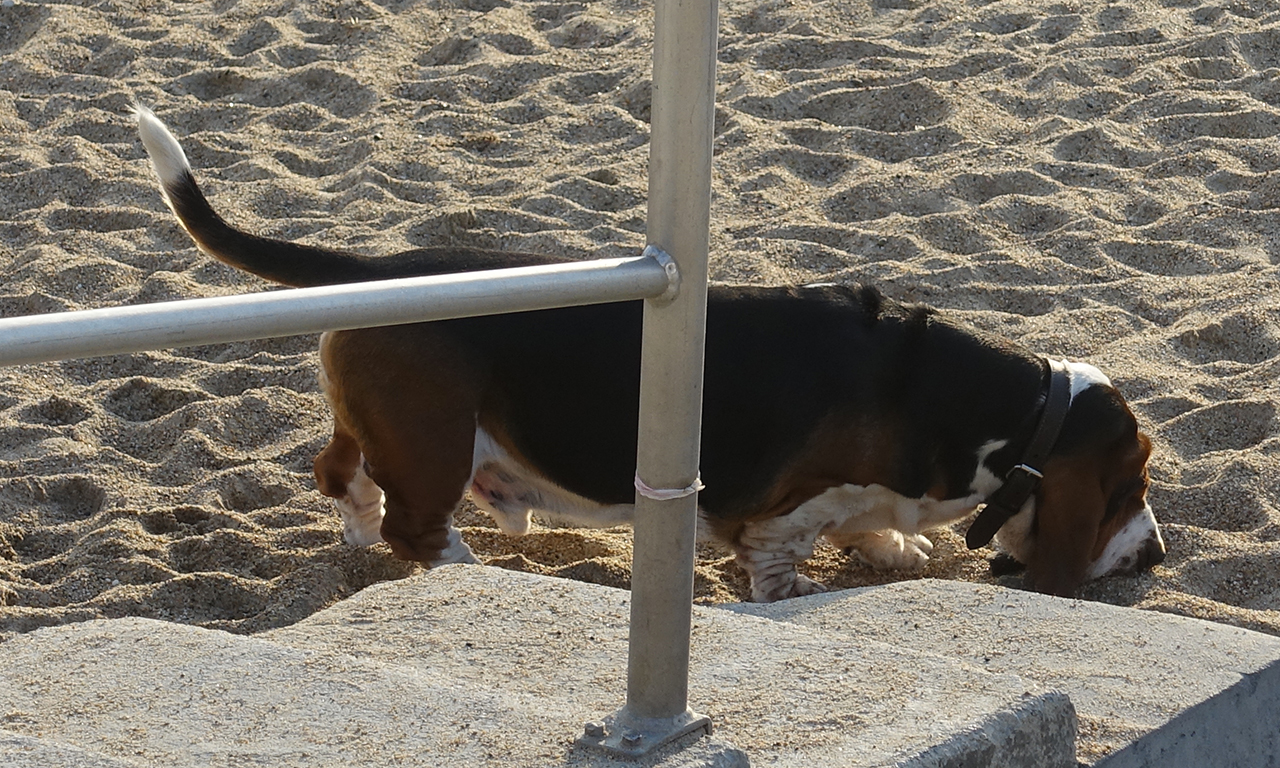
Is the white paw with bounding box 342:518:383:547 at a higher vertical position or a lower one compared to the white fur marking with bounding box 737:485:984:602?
lower

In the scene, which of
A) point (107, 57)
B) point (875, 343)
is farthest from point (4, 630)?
point (107, 57)

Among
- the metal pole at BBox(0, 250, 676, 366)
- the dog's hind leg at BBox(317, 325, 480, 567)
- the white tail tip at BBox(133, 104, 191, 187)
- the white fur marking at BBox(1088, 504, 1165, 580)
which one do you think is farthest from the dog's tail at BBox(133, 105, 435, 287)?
the metal pole at BBox(0, 250, 676, 366)

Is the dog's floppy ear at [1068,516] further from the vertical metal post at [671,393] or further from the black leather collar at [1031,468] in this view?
the vertical metal post at [671,393]

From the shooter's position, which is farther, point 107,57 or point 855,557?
point 107,57

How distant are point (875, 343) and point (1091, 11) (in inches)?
154

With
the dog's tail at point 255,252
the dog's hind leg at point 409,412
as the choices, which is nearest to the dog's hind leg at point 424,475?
the dog's hind leg at point 409,412

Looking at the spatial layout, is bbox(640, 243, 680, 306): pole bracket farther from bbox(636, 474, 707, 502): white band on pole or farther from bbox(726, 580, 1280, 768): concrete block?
bbox(726, 580, 1280, 768): concrete block

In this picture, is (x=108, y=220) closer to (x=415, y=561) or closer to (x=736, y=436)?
(x=415, y=561)

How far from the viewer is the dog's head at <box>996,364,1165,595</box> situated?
10.8 feet

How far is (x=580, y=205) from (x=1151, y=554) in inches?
98.2

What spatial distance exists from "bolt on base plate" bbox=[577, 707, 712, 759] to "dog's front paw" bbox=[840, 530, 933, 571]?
1.95 m

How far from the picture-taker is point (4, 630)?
3.00m

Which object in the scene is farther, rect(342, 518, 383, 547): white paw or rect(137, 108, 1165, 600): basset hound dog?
rect(342, 518, 383, 547): white paw

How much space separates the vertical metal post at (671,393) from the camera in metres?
1.45
